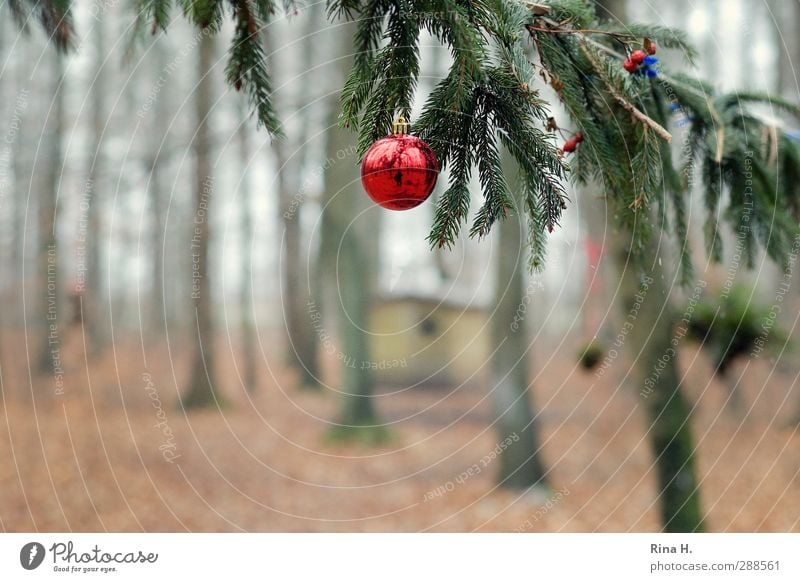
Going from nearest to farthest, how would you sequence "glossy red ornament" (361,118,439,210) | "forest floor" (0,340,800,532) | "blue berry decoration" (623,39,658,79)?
1. "glossy red ornament" (361,118,439,210)
2. "blue berry decoration" (623,39,658,79)
3. "forest floor" (0,340,800,532)

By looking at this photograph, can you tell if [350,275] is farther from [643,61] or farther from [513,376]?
[643,61]

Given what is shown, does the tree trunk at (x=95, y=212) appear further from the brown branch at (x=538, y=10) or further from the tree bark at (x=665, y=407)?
the brown branch at (x=538, y=10)

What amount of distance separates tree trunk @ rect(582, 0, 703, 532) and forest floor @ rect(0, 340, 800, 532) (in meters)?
1.20

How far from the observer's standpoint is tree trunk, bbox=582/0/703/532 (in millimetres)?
3455

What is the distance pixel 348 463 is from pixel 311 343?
4.14 m

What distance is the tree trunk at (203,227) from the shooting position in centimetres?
729

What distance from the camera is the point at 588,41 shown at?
1.44 metres

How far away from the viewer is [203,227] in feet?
26.0

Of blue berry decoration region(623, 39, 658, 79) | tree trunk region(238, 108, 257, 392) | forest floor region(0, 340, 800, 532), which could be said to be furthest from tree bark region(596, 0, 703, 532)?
tree trunk region(238, 108, 257, 392)

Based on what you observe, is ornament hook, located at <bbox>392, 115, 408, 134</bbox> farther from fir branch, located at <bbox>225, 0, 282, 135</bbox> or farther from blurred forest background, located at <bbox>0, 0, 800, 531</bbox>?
blurred forest background, located at <bbox>0, 0, 800, 531</bbox>

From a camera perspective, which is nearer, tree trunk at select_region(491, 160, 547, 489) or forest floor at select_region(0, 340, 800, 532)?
forest floor at select_region(0, 340, 800, 532)

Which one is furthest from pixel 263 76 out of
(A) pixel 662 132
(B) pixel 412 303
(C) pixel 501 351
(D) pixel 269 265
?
(D) pixel 269 265

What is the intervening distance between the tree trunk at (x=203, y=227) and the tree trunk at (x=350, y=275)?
1350 mm
